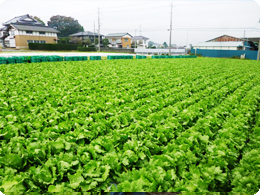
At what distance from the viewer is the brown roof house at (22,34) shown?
40412mm

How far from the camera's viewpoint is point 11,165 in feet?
10.2

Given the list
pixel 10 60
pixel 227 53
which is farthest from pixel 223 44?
pixel 10 60

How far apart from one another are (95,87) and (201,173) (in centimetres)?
616

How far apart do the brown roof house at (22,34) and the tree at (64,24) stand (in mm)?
9091

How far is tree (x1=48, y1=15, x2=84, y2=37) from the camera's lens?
53.7 metres

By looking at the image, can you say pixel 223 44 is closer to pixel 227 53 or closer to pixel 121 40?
pixel 227 53

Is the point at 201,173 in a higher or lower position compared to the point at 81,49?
lower

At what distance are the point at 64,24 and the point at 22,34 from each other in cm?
1595

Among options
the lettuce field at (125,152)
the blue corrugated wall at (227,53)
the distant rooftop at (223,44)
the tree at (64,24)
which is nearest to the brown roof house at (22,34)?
the tree at (64,24)

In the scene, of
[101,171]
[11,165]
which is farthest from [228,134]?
[11,165]

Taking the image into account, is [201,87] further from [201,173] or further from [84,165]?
[84,165]

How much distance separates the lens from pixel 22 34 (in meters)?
40.6

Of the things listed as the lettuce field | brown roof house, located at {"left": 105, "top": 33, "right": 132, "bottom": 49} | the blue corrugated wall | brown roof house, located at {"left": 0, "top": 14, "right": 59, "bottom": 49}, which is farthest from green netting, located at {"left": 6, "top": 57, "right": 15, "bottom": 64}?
brown roof house, located at {"left": 105, "top": 33, "right": 132, "bottom": 49}

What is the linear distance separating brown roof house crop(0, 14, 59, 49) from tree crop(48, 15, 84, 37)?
9.09m
